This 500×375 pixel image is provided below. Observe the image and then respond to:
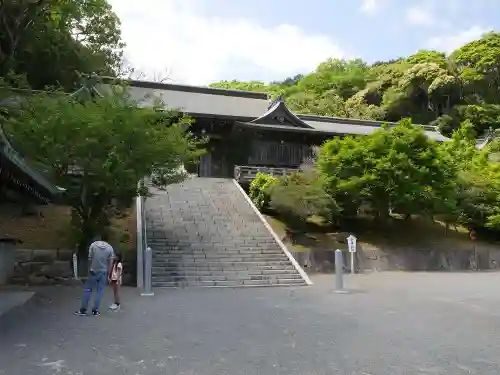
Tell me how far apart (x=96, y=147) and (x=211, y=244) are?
625 centimetres

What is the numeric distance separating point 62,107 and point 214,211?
944 cm

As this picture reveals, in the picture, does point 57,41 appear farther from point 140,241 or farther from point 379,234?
point 379,234

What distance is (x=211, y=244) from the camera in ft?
60.8

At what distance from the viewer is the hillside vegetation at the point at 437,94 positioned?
177 feet

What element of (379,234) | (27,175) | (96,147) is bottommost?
(379,234)

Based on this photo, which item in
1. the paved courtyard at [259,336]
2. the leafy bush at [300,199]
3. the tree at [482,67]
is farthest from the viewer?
the tree at [482,67]

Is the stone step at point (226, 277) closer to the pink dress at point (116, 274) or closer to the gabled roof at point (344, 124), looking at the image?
the pink dress at point (116, 274)

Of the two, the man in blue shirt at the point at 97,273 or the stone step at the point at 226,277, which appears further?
the stone step at the point at 226,277

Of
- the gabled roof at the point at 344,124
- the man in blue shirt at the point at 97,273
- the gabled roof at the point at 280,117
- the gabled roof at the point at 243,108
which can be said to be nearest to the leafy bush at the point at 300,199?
the gabled roof at the point at 243,108

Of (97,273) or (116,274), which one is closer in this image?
(97,273)

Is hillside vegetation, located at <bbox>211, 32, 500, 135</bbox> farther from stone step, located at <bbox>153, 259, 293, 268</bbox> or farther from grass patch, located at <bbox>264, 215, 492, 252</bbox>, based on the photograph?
stone step, located at <bbox>153, 259, 293, 268</bbox>

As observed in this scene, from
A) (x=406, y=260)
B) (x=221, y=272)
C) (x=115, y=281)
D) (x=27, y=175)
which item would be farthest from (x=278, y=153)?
(x=27, y=175)

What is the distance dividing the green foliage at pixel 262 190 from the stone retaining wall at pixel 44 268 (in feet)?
31.0

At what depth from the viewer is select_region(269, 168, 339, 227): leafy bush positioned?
20.7 meters
